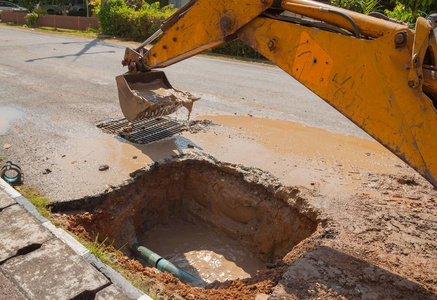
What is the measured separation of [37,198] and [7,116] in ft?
11.4

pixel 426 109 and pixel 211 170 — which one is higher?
pixel 426 109

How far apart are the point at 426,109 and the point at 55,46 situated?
16.7m

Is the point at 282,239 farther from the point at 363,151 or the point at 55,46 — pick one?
the point at 55,46

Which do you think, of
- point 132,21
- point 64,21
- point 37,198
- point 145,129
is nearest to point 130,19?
point 132,21

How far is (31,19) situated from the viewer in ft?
83.9

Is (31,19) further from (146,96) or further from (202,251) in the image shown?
(202,251)

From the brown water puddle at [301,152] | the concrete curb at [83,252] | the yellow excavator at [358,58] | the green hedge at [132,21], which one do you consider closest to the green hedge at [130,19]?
the green hedge at [132,21]

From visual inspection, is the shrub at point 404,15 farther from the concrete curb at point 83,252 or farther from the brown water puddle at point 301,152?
the concrete curb at point 83,252

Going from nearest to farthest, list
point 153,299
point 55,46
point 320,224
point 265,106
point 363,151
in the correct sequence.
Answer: point 153,299
point 320,224
point 363,151
point 265,106
point 55,46

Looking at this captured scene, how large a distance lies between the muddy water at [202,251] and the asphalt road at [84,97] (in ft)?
4.83

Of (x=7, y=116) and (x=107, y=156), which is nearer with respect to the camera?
(x=107, y=156)

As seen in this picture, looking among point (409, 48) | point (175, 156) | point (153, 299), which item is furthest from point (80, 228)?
point (409, 48)

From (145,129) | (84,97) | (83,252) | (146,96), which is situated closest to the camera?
(83,252)

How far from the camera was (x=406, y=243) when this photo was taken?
4.23m
